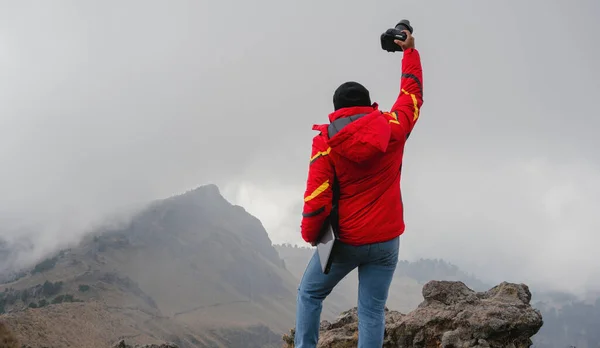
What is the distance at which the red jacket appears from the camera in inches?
227

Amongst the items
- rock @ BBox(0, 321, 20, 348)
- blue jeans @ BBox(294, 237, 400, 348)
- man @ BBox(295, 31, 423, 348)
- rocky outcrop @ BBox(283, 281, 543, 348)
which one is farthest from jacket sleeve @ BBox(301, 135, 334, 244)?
rock @ BBox(0, 321, 20, 348)

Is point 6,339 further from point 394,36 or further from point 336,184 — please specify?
point 394,36

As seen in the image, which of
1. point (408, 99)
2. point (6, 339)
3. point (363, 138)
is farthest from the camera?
point (6, 339)

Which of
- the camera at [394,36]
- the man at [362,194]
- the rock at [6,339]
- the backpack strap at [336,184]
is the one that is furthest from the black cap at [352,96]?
the rock at [6,339]

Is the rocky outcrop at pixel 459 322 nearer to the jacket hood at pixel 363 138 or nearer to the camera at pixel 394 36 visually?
the jacket hood at pixel 363 138

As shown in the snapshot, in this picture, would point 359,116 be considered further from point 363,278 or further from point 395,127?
point 363,278

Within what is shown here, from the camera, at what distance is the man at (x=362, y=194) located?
584cm

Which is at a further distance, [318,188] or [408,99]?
[408,99]

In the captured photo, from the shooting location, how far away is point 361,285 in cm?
644

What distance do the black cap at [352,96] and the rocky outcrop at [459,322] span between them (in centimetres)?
616

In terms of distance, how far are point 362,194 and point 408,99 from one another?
4.93 ft

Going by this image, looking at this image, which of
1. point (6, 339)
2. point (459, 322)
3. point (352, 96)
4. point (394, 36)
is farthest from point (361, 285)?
point (6, 339)

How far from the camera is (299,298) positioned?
259 inches

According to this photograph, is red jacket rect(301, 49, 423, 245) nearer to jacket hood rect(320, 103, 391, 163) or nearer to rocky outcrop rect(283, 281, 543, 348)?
jacket hood rect(320, 103, 391, 163)
